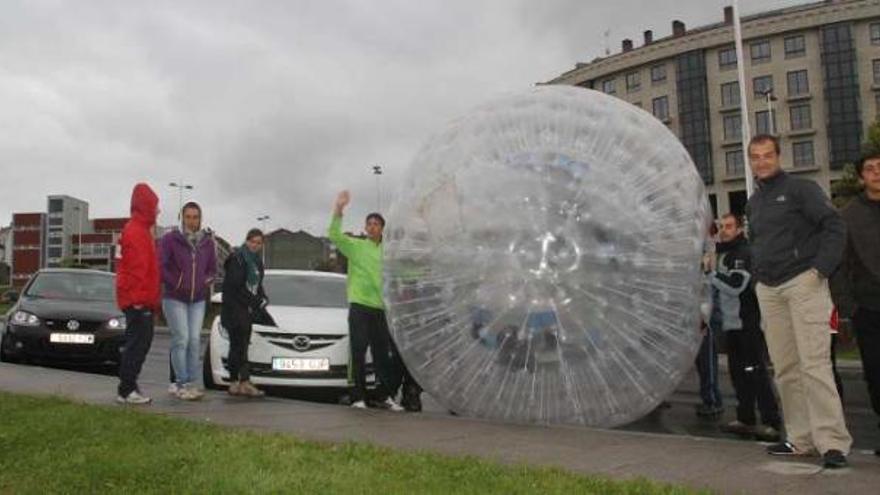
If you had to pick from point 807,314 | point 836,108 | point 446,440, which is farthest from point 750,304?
point 836,108

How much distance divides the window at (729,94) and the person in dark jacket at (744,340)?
6749 centimetres

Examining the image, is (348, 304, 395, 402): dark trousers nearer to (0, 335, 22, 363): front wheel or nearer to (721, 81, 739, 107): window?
(0, 335, 22, 363): front wheel

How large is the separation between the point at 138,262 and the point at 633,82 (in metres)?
72.0

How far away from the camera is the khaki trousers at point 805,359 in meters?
5.13

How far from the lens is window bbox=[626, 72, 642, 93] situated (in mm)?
75000

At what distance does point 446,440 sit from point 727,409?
14.5 feet

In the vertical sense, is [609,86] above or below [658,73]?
below

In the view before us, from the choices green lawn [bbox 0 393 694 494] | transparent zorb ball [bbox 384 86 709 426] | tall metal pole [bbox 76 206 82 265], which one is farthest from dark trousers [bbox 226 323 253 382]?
tall metal pole [bbox 76 206 82 265]

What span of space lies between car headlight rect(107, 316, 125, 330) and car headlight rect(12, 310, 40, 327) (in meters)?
0.90

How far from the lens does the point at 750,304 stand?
705 cm

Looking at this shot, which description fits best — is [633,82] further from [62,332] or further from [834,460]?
[834,460]

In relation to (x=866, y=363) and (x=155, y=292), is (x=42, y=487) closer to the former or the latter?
(x=155, y=292)

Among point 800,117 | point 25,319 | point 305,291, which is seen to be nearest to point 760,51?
point 800,117

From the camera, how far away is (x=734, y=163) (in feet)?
231
